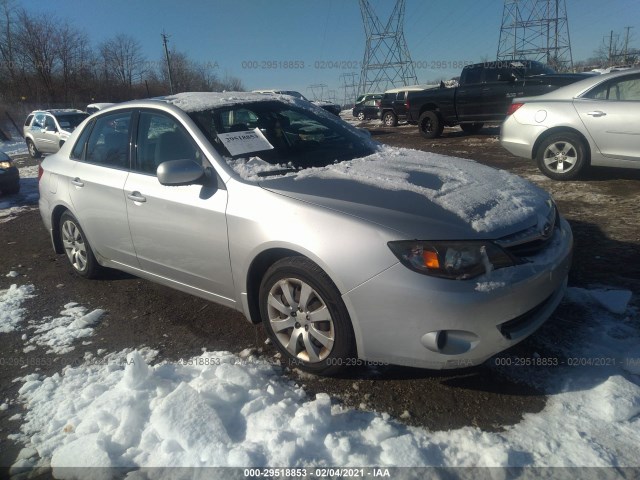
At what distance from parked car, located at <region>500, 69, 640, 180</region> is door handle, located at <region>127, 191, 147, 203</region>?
5714mm

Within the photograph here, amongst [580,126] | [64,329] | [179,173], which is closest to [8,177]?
[64,329]

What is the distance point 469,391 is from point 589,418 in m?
0.56

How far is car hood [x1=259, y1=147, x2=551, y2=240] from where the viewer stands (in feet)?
7.40

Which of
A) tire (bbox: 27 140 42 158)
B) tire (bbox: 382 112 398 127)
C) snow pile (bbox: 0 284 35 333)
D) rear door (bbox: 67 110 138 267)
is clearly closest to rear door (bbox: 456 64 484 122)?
tire (bbox: 382 112 398 127)

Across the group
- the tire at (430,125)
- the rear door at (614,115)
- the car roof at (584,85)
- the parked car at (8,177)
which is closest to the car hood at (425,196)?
the rear door at (614,115)

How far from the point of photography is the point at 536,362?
259 cm

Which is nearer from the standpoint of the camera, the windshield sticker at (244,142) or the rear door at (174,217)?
the rear door at (174,217)

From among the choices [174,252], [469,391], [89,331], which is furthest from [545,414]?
[89,331]

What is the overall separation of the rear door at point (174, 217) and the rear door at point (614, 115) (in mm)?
5488

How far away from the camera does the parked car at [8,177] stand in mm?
8531

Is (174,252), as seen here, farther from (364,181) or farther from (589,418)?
(589,418)

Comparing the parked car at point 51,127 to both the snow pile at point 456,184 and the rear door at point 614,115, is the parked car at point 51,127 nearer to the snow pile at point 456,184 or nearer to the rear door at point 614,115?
the snow pile at point 456,184

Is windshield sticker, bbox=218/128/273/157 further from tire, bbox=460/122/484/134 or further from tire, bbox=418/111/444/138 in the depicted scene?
tire, bbox=460/122/484/134

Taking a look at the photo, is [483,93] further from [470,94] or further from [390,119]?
[390,119]
